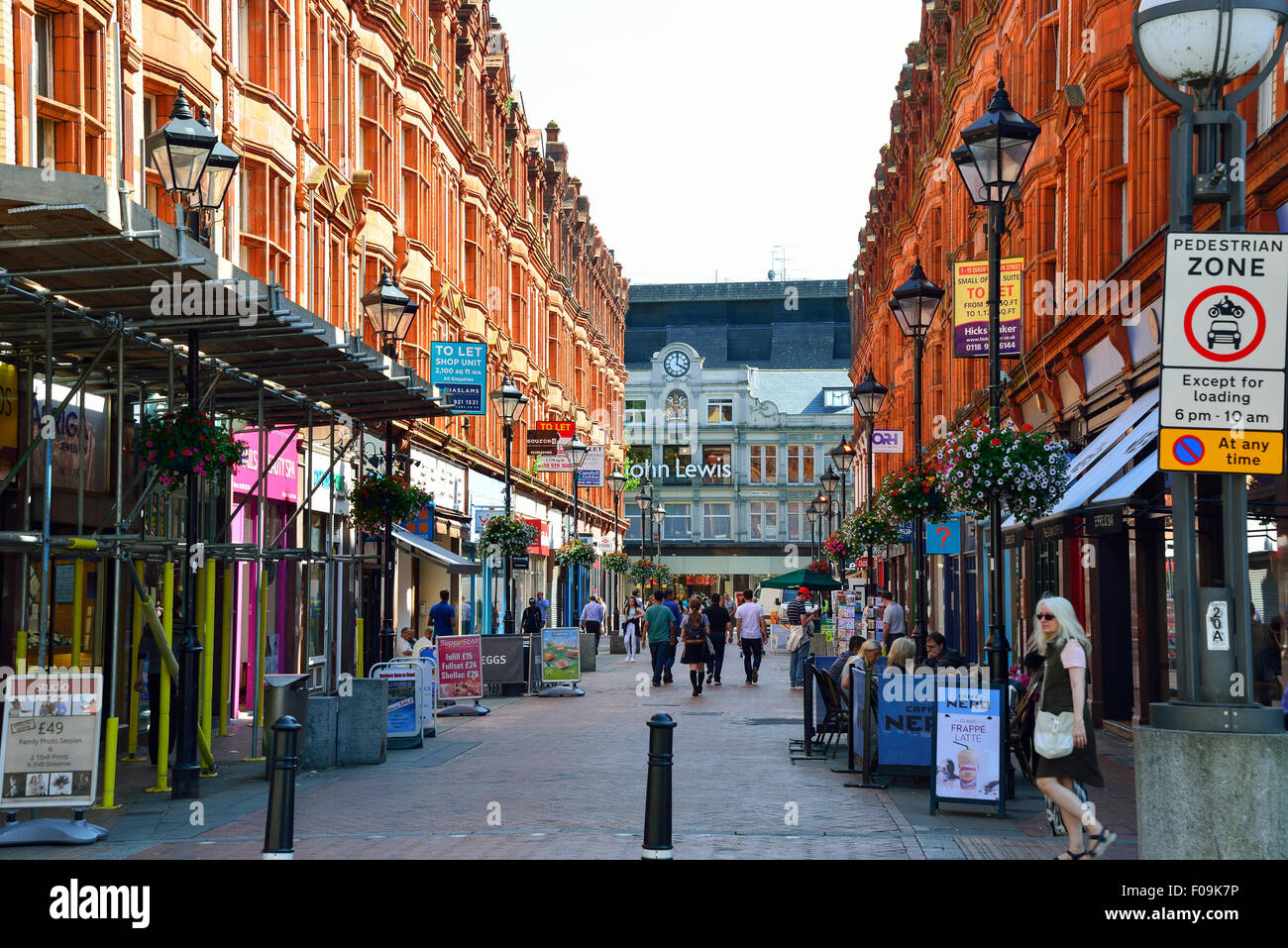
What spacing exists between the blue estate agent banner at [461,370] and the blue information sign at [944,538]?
936cm

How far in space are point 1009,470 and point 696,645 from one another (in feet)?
50.0

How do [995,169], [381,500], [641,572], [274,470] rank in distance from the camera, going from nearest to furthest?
[995,169]
[381,500]
[274,470]
[641,572]

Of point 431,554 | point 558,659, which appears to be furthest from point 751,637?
point 431,554

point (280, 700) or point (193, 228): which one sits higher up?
point (193, 228)

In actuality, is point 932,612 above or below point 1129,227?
below

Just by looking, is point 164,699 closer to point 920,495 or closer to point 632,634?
point 920,495

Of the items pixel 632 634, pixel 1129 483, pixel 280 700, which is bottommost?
pixel 632 634

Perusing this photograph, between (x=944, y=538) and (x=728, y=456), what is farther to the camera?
(x=728, y=456)

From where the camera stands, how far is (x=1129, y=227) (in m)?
19.8

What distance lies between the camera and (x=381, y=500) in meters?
21.6

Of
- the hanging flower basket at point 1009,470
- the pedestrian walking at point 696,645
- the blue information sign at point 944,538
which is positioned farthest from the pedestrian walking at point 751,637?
the hanging flower basket at point 1009,470

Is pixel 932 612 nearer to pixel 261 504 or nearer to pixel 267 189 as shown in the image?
pixel 267 189
